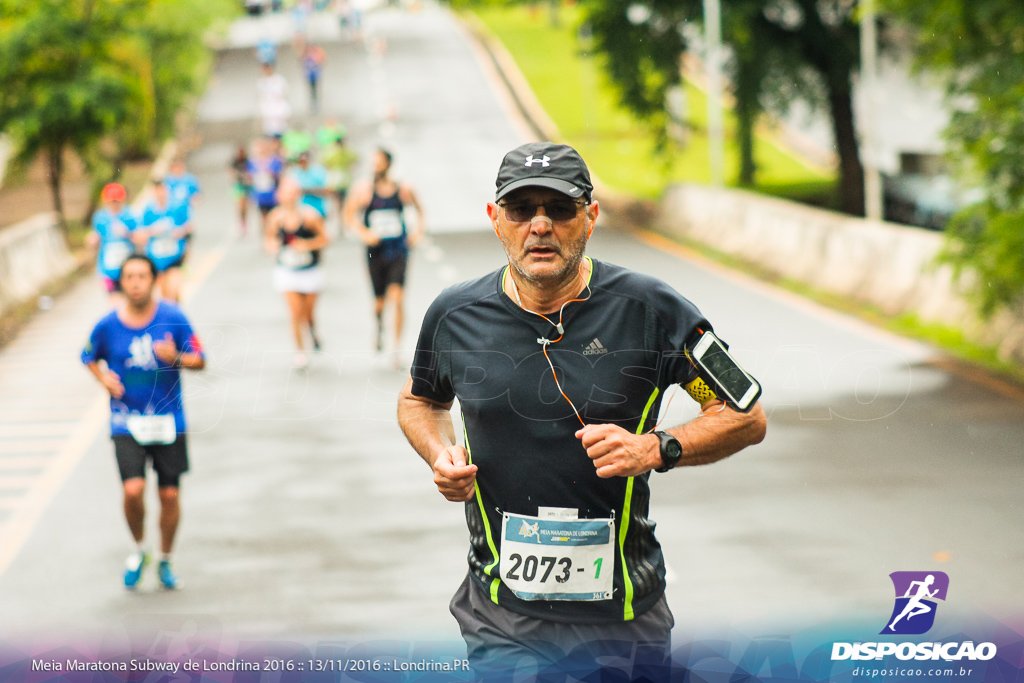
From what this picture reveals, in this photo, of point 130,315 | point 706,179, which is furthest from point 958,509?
point 706,179

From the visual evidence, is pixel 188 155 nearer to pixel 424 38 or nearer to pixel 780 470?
pixel 424 38

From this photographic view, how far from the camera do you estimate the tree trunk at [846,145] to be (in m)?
27.0

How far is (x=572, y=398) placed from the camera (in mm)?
3379

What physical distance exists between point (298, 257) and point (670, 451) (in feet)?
32.7

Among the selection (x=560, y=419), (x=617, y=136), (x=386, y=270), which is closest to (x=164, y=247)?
(x=386, y=270)

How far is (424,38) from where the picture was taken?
66.9 meters

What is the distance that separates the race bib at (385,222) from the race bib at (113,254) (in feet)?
8.19

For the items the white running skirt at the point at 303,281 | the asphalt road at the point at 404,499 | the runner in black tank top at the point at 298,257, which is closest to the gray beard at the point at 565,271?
the asphalt road at the point at 404,499

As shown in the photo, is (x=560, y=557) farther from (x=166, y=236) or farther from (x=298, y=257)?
(x=166, y=236)

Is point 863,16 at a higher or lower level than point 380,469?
higher

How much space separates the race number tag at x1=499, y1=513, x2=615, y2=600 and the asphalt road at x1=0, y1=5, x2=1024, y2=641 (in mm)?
2029

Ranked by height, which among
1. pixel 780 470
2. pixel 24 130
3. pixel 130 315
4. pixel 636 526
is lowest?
pixel 24 130

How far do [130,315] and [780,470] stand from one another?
13.4 feet

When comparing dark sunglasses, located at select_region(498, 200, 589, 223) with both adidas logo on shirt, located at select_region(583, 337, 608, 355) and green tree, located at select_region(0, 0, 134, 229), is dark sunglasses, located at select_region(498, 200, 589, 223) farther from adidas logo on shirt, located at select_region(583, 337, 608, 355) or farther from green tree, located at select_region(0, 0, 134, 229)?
green tree, located at select_region(0, 0, 134, 229)
